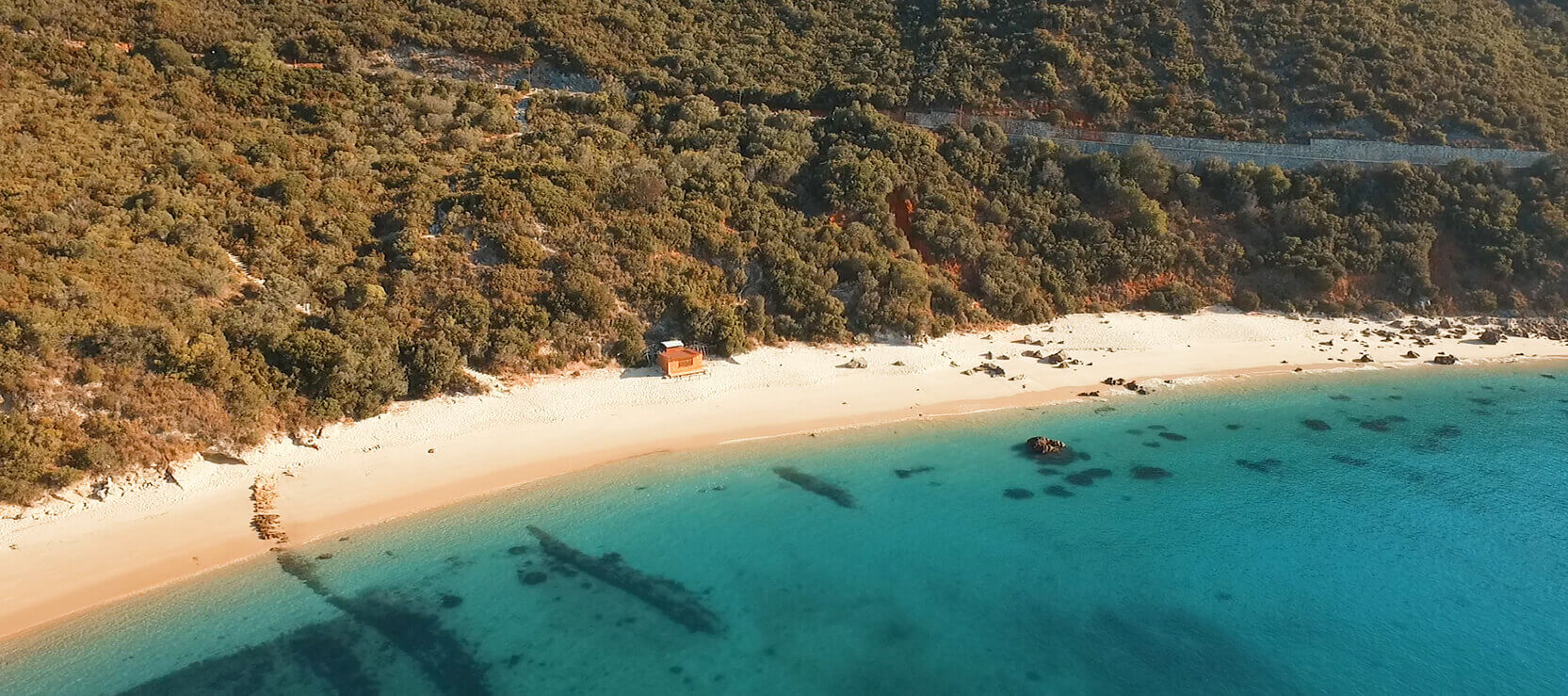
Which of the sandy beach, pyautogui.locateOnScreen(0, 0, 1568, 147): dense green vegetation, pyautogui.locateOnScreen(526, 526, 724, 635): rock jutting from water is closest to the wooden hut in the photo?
the sandy beach

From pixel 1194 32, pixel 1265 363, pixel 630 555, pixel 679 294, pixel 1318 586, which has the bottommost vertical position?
pixel 1318 586

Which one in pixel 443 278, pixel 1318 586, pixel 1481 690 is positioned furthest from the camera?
pixel 443 278

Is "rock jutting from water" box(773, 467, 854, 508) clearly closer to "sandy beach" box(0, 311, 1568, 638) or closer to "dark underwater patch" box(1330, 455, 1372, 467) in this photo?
"sandy beach" box(0, 311, 1568, 638)

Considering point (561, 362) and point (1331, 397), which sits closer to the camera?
point (561, 362)

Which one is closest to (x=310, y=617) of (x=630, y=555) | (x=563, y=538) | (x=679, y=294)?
(x=563, y=538)

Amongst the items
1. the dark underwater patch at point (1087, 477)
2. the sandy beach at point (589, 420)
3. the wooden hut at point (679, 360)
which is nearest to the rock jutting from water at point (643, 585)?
the sandy beach at point (589, 420)

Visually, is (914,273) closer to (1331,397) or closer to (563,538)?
(1331,397)

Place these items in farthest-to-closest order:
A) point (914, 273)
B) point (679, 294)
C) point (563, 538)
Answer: point (914, 273), point (679, 294), point (563, 538)
